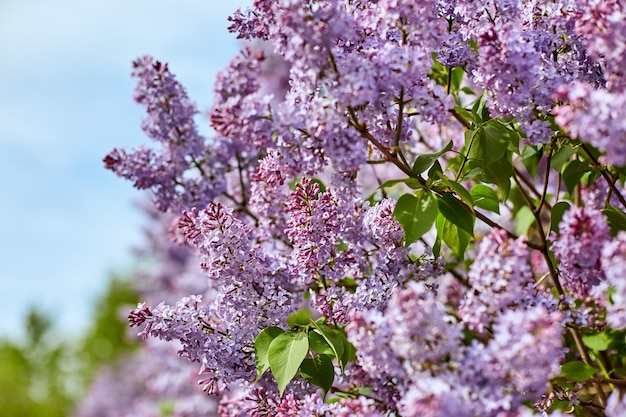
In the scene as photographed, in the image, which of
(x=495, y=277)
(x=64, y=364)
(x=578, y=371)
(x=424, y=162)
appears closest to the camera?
(x=495, y=277)

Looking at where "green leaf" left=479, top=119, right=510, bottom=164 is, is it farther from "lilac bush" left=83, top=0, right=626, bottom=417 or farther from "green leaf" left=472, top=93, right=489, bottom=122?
"green leaf" left=472, top=93, right=489, bottom=122

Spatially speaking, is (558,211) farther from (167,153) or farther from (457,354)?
(167,153)

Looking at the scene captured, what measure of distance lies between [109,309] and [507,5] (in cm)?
2272

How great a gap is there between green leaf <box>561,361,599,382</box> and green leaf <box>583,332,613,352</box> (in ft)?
1.30

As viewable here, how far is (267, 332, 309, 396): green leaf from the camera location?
1640 millimetres

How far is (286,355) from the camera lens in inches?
66.2

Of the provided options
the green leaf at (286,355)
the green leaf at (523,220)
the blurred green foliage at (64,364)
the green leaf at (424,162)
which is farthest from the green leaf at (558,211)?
the blurred green foliage at (64,364)

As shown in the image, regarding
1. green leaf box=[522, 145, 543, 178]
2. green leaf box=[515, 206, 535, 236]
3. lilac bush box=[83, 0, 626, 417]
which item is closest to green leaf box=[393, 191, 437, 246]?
lilac bush box=[83, 0, 626, 417]

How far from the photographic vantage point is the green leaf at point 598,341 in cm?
196

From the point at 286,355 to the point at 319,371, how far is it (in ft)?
0.44

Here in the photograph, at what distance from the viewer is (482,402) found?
1.26 meters

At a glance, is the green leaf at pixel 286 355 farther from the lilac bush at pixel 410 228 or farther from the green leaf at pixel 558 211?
the green leaf at pixel 558 211

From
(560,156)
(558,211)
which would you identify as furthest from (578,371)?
(560,156)

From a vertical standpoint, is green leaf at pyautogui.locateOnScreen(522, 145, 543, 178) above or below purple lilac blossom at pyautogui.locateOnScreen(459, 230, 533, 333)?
above
